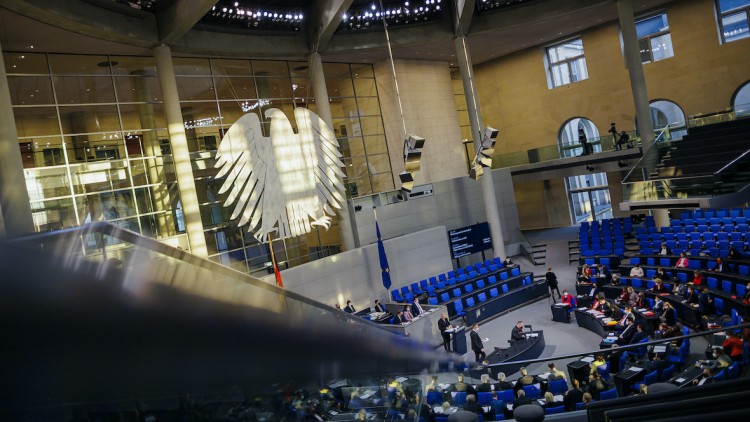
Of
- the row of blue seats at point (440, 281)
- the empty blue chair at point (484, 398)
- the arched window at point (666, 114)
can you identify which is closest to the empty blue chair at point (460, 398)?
the empty blue chair at point (484, 398)

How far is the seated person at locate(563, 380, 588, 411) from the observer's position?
8250 mm

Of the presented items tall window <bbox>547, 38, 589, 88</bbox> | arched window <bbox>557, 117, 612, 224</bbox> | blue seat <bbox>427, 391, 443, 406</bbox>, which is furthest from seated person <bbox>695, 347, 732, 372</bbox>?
tall window <bbox>547, 38, 589, 88</bbox>

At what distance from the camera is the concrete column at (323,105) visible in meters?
19.9

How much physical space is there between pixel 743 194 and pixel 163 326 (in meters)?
17.1

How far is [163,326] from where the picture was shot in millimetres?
1958

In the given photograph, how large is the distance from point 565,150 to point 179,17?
16.8 meters

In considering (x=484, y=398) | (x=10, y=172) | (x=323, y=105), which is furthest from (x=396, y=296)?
(x=10, y=172)

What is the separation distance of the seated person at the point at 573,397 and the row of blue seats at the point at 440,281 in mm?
10047

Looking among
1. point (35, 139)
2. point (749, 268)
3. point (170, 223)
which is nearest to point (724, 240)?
point (749, 268)

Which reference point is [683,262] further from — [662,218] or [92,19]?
[92,19]

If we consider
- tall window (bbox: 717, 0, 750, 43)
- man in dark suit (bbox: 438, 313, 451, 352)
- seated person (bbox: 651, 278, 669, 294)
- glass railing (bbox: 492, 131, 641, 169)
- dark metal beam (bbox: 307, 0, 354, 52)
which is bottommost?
man in dark suit (bbox: 438, 313, 451, 352)

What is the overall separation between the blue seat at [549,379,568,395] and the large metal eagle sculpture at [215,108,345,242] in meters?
8.48

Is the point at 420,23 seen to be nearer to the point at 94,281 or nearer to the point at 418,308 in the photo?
the point at 418,308

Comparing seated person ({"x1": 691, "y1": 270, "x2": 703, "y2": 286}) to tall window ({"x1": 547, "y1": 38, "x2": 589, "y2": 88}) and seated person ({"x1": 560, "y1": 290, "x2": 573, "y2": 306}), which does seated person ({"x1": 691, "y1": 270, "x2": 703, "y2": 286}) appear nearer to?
seated person ({"x1": 560, "y1": 290, "x2": 573, "y2": 306})
